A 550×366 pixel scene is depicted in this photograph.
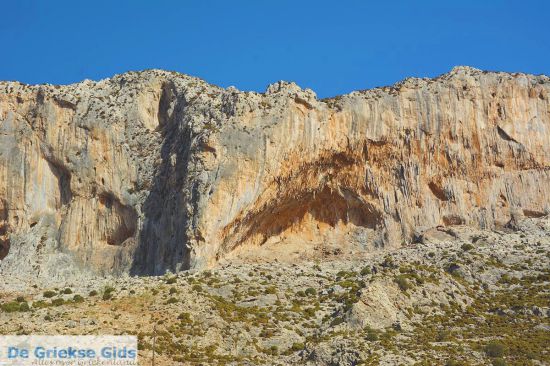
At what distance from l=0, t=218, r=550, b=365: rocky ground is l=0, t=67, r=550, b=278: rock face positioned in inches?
192

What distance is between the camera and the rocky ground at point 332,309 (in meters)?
53.8

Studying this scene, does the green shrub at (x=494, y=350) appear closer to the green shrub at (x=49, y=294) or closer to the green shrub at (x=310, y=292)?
the green shrub at (x=310, y=292)

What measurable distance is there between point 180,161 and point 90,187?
26.6ft

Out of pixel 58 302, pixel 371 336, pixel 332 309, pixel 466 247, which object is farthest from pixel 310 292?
pixel 58 302

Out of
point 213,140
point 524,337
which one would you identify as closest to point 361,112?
point 213,140

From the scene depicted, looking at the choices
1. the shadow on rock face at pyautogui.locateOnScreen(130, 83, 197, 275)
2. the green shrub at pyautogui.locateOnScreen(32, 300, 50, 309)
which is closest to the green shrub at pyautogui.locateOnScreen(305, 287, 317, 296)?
the shadow on rock face at pyautogui.locateOnScreen(130, 83, 197, 275)

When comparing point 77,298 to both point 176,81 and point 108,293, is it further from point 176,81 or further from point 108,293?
point 176,81

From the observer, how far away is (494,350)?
177 ft

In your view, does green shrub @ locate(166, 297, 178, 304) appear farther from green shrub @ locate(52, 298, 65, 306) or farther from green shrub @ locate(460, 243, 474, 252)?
green shrub @ locate(460, 243, 474, 252)

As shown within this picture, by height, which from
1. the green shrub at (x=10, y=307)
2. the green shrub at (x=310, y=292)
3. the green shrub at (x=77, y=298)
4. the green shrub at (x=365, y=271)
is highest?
the green shrub at (x=365, y=271)

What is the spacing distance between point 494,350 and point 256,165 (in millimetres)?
25376

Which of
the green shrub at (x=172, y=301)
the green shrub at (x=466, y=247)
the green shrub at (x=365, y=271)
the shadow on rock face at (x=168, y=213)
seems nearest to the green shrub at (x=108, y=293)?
the green shrub at (x=172, y=301)

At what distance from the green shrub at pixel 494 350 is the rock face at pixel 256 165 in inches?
869

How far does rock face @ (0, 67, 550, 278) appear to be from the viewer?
73688mm
